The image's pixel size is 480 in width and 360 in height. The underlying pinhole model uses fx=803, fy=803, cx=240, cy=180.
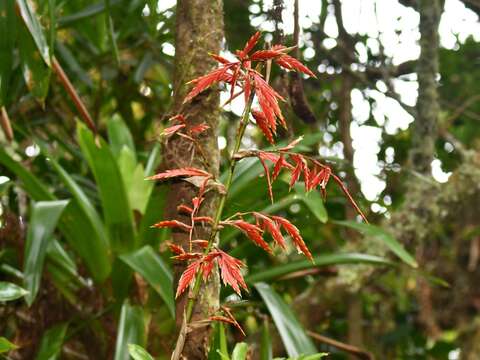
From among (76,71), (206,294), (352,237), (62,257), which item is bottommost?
(352,237)

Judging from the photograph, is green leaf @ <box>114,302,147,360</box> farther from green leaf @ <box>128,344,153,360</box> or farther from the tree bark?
the tree bark

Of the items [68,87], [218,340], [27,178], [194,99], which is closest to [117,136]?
[68,87]

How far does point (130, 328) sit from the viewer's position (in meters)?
1.34

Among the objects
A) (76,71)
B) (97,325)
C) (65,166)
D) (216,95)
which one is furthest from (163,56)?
(216,95)

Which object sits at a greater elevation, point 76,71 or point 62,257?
point 76,71

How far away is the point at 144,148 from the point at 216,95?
126 centimetres

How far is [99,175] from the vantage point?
150 cm

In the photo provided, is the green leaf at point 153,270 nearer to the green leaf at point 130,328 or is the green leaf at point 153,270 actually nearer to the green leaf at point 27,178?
the green leaf at point 130,328

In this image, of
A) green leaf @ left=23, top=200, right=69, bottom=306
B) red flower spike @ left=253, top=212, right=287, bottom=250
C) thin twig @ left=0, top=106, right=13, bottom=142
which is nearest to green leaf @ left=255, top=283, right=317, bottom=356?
green leaf @ left=23, top=200, right=69, bottom=306

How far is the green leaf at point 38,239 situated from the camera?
1337 mm

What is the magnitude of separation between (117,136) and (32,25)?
0.66 m

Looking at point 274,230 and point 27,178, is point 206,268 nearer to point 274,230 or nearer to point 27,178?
point 274,230

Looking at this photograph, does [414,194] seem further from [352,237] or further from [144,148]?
[144,148]

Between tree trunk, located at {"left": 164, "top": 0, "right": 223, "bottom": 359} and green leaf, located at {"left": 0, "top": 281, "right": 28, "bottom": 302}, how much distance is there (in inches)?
11.0
